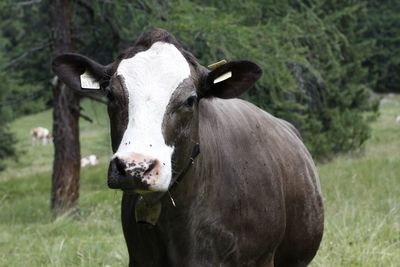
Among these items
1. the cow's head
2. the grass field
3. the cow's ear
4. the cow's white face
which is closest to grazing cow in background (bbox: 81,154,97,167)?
the grass field

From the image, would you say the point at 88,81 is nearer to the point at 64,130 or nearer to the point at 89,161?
the point at 64,130

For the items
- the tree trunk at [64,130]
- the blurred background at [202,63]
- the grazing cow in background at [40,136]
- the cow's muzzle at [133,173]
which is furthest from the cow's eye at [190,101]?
the grazing cow in background at [40,136]

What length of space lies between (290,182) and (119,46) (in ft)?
24.7

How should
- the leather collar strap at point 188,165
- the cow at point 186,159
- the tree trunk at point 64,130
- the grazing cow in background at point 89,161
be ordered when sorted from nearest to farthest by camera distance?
the cow at point 186,159 < the leather collar strap at point 188,165 < the tree trunk at point 64,130 < the grazing cow in background at point 89,161

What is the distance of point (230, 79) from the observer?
380cm

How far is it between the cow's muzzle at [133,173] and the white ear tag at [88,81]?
3.14 ft

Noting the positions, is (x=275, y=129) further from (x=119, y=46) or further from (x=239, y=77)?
(x=119, y=46)

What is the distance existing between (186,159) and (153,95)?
0.42 m

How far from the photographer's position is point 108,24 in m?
11.9

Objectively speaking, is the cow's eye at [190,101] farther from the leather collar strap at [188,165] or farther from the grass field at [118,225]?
the grass field at [118,225]

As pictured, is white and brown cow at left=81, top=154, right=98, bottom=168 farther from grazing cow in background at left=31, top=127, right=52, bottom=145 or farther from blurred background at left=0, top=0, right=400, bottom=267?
grazing cow in background at left=31, top=127, right=52, bottom=145

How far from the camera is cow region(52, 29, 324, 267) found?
→ 10.5 feet

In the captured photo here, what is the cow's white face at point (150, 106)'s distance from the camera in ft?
9.81

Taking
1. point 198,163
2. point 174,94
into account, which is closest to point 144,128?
point 174,94
